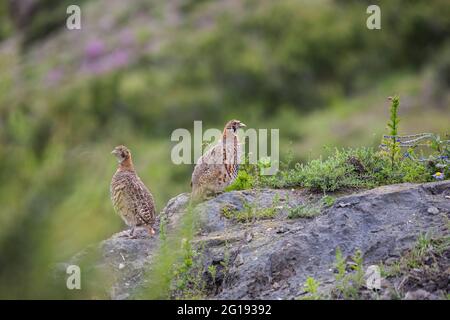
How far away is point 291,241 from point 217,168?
220 centimetres

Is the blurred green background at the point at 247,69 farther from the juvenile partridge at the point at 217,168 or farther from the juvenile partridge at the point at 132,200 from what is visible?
the juvenile partridge at the point at 132,200

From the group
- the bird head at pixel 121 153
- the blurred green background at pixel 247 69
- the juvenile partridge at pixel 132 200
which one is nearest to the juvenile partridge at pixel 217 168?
the juvenile partridge at pixel 132 200

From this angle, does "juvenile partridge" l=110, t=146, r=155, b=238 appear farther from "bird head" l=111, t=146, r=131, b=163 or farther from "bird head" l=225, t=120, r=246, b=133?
"bird head" l=225, t=120, r=246, b=133

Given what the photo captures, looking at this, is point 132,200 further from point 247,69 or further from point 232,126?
point 247,69

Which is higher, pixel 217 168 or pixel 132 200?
pixel 217 168

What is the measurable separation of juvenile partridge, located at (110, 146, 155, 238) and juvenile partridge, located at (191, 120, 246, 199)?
678 millimetres

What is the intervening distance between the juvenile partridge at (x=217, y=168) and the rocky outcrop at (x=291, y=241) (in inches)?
27.4

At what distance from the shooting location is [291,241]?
7.37 meters

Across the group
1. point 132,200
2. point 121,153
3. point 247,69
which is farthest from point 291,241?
point 247,69

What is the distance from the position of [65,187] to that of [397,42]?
31208mm

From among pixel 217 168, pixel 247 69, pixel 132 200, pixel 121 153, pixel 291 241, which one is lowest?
pixel 291 241

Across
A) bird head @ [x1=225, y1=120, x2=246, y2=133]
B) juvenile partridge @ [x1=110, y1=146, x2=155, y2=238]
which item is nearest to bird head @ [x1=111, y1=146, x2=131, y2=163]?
juvenile partridge @ [x1=110, y1=146, x2=155, y2=238]

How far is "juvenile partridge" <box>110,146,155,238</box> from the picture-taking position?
28.2 feet

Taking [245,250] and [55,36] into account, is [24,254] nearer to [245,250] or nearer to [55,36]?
[245,250]
